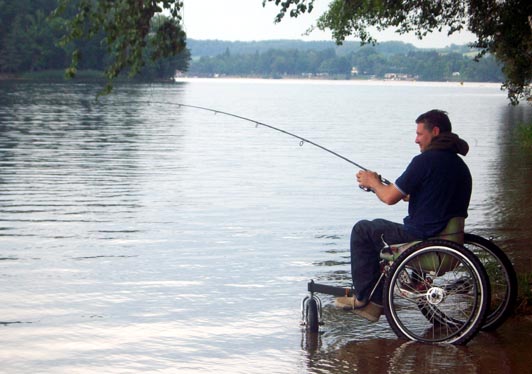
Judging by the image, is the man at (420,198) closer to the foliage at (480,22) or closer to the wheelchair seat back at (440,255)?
the wheelchair seat back at (440,255)

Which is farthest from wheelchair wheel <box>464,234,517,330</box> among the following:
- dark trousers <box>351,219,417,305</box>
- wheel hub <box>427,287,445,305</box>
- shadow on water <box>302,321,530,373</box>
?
dark trousers <box>351,219,417,305</box>

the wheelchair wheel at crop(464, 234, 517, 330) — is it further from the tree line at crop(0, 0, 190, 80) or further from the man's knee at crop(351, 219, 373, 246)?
the tree line at crop(0, 0, 190, 80)

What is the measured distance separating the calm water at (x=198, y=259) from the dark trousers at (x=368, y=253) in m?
0.36

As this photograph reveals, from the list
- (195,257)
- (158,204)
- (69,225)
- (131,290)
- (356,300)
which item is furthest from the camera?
(158,204)

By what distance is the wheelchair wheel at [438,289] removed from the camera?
22.7ft

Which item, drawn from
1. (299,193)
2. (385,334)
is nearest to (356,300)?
(385,334)

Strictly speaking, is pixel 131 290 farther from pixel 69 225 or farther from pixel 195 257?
pixel 69 225

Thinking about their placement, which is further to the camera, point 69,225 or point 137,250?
point 69,225

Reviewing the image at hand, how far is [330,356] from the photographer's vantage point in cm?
693

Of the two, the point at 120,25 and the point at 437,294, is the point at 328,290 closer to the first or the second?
the point at 437,294

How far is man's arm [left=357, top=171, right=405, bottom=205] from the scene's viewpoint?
23.7 feet

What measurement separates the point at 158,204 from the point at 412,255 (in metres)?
9.28

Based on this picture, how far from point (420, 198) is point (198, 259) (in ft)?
13.6

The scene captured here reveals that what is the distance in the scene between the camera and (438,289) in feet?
23.6
